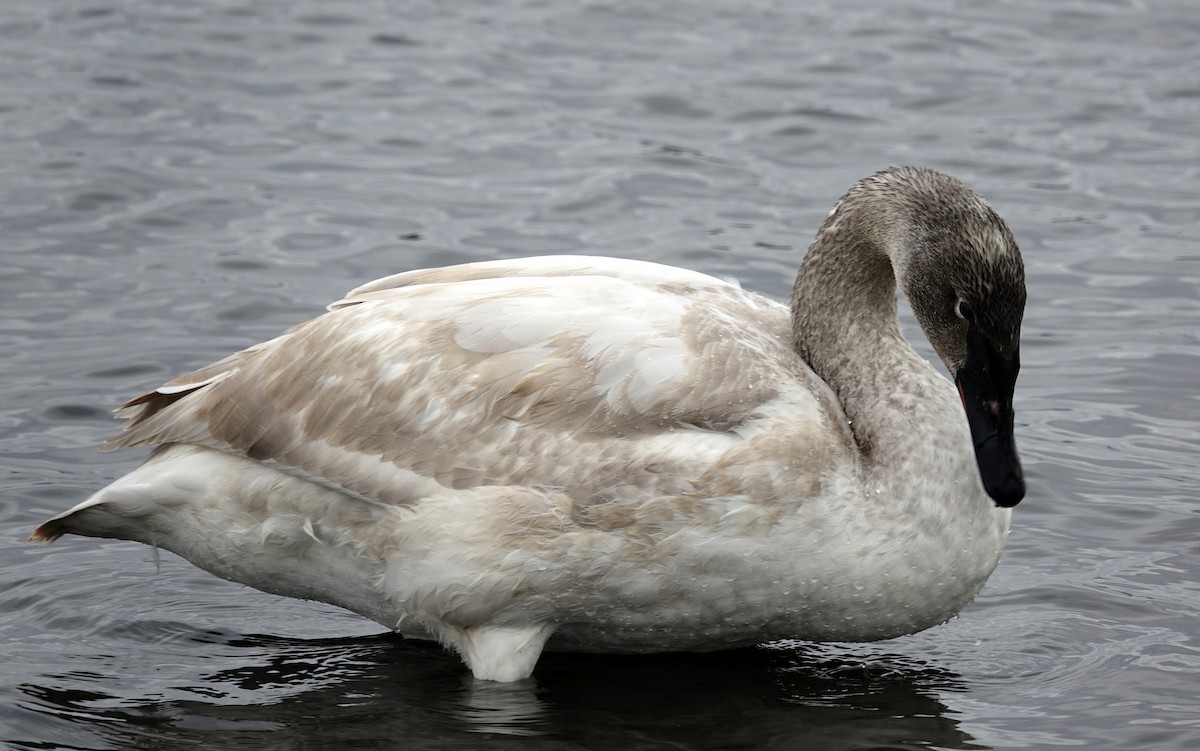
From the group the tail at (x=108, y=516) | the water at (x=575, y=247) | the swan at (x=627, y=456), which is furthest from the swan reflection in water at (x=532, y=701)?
the tail at (x=108, y=516)

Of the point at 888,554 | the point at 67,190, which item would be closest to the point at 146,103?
the point at 67,190

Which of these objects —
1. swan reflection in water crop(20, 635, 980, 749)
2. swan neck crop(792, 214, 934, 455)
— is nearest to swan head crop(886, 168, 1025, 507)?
swan neck crop(792, 214, 934, 455)

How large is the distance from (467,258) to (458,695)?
17.3 ft

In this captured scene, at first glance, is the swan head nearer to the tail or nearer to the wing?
the wing

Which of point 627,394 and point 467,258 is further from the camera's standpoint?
point 467,258

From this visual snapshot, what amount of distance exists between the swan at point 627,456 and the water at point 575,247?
17.4 inches

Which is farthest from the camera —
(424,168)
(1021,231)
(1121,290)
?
(424,168)

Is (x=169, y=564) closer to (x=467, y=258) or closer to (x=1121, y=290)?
(x=467, y=258)

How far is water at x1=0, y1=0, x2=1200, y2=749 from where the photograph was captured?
6.97 m

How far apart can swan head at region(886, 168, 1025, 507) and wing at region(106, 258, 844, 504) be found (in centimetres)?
55

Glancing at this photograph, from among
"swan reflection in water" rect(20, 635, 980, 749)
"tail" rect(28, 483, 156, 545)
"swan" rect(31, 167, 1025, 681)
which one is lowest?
"swan reflection in water" rect(20, 635, 980, 749)

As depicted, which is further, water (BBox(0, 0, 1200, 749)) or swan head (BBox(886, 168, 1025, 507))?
water (BBox(0, 0, 1200, 749))

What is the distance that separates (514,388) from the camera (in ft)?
22.4

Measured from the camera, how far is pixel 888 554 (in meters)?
6.52
